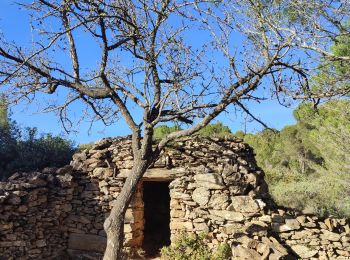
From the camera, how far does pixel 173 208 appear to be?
9.34 meters

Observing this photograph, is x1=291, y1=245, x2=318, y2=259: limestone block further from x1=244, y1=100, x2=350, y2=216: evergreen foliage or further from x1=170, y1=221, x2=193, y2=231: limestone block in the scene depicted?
x1=244, y1=100, x2=350, y2=216: evergreen foliage

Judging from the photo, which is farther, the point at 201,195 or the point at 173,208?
the point at 173,208

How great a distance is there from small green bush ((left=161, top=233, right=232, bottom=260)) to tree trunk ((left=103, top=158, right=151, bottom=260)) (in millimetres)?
1854

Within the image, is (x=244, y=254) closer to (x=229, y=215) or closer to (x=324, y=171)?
(x=229, y=215)

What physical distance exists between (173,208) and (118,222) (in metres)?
2.58

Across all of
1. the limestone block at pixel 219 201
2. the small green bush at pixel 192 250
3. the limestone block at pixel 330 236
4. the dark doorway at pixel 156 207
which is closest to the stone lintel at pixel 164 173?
the limestone block at pixel 219 201

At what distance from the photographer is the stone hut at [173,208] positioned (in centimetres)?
820

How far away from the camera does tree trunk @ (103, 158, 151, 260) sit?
6.81m

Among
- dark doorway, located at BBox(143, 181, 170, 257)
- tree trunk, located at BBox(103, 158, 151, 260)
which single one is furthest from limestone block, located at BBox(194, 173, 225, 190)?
dark doorway, located at BBox(143, 181, 170, 257)

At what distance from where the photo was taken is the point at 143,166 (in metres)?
7.38

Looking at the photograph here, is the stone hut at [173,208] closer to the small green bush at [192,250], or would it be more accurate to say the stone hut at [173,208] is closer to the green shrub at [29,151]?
the small green bush at [192,250]

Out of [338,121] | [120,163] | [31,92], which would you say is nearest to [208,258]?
[120,163]

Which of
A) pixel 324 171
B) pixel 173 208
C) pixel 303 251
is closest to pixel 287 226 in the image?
pixel 303 251

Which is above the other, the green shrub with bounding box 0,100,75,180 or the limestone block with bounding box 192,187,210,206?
the green shrub with bounding box 0,100,75,180
